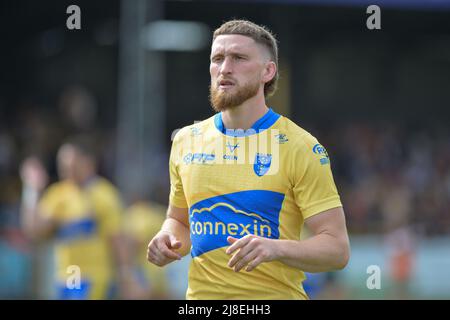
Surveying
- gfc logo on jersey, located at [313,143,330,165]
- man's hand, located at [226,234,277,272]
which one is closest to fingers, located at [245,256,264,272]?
man's hand, located at [226,234,277,272]

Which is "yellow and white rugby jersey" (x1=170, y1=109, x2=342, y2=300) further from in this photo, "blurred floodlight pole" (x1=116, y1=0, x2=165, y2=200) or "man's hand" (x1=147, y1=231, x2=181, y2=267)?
"blurred floodlight pole" (x1=116, y1=0, x2=165, y2=200)

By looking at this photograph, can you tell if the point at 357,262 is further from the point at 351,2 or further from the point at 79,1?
the point at 79,1

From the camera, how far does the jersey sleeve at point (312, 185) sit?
4445 mm

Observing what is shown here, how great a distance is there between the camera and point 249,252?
13.5ft

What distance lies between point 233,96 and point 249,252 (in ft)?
2.89

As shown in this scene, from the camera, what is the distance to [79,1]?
1656 centimetres

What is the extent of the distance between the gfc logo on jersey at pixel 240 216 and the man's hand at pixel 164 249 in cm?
15

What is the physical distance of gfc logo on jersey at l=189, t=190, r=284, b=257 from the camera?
14.8 ft

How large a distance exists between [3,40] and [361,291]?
30.8 ft

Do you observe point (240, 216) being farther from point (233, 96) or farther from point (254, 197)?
point (233, 96)

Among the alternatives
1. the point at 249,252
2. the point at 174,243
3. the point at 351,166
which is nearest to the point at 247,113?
the point at 174,243

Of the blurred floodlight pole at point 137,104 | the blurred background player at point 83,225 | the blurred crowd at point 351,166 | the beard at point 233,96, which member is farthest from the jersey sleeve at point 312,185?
the blurred crowd at point 351,166

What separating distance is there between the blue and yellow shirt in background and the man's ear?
557cm
